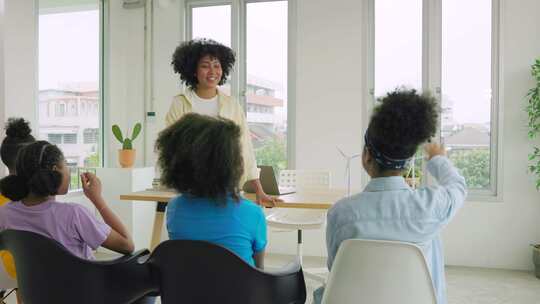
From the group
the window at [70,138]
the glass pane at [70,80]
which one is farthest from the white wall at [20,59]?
the window at [70,138]

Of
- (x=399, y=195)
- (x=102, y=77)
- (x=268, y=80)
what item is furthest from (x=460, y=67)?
(x=102, y=77)

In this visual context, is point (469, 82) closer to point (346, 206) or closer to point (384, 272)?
point (346, 206)

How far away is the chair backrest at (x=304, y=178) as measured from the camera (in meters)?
3.59

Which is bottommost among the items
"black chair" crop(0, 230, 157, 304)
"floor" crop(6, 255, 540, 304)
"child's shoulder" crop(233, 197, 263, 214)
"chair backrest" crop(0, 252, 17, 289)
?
"floor" crop(6, 255, 540, 304)

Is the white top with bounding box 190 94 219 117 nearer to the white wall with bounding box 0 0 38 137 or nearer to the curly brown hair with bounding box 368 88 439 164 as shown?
the curly brown hair with bounding box 368 88 439 164

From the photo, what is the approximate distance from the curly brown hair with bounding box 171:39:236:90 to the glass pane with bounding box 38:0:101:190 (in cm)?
203

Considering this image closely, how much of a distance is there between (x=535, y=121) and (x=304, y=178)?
6.75 feet

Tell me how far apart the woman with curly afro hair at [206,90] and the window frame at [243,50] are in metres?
2.00

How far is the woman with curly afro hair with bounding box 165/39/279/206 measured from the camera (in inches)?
94.6

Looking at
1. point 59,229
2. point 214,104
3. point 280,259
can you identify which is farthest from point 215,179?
point 280,259

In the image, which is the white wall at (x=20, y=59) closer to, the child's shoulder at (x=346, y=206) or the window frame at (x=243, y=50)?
the window frame at (x=243, y=50)

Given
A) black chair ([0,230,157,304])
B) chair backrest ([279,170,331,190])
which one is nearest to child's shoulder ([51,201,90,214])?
black chair ([0,230,157,304])

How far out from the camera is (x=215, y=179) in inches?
53.3

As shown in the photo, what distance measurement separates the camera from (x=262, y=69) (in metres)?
4.70
